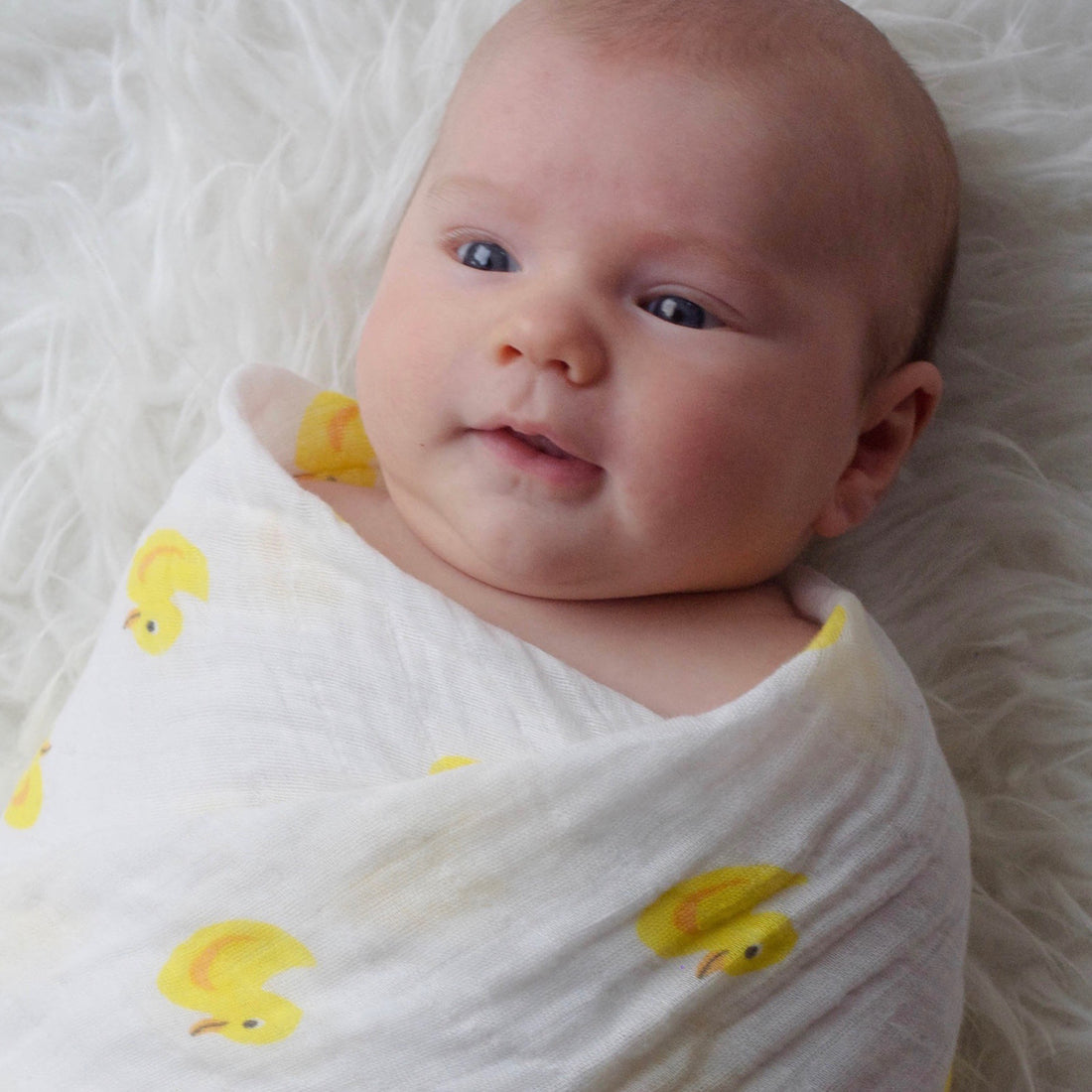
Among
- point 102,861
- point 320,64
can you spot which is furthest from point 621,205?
point 102,861

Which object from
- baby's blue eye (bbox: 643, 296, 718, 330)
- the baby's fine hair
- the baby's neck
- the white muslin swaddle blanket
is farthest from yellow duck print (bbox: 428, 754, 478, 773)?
the baby's fine hair

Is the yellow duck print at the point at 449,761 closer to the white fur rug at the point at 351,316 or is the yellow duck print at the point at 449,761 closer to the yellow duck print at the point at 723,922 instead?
the yellow duck print at the point at 723,922

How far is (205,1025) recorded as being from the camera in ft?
2.91

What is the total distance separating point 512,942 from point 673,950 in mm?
106

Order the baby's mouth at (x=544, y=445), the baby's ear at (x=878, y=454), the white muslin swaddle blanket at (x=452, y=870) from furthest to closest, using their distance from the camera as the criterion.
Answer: the baby's ear at (x=878, y=454) → the baby's mouth at (x=544, y=445) → the white muslin swaddle blanket at (x=452, y=870)

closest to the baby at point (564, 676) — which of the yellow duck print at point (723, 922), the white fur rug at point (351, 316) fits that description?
the yellow duck print at point (723, 922)

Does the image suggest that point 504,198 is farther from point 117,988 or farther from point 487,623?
point 117,988

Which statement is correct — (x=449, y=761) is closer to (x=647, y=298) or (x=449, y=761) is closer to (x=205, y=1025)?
(x=205, y=1025)

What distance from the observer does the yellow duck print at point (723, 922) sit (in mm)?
881

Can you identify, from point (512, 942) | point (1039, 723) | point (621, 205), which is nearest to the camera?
point (512, 942)

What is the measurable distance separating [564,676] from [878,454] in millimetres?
354

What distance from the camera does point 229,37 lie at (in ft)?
4.20

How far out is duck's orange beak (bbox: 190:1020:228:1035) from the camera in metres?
0.88

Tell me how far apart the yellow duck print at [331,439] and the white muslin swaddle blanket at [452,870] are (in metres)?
0.18
